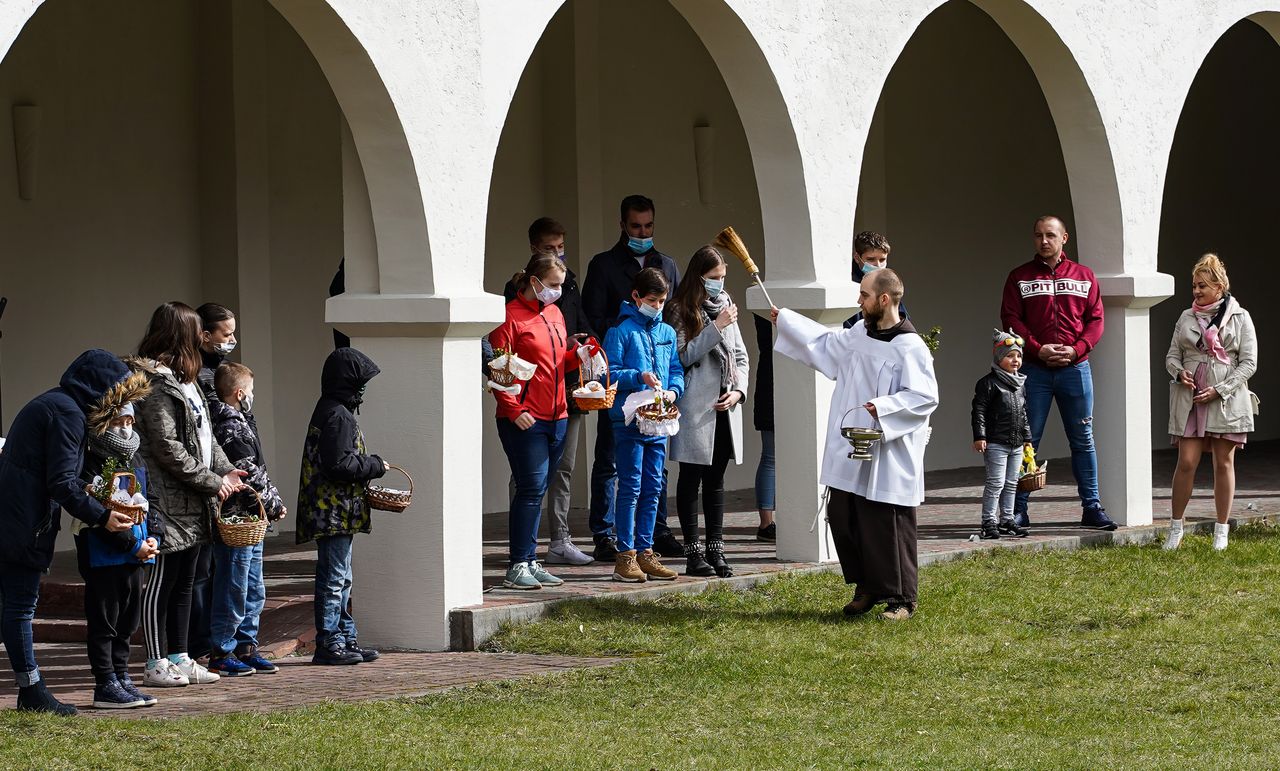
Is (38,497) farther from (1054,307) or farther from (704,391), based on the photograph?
(1054,307)

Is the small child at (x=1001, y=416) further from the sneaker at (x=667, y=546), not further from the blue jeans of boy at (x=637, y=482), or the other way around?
the blue jeans of boy at (x=637, y=482)

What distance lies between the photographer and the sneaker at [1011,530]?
36.5 ft

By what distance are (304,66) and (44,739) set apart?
6.22 meters

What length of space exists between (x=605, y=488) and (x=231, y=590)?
2628mm

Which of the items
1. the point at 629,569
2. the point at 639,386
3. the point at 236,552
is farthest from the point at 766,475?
the point at 236,552

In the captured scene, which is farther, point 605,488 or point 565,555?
point 565,555

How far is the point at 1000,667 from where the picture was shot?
304 inches

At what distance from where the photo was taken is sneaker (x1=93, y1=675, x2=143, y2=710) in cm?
699

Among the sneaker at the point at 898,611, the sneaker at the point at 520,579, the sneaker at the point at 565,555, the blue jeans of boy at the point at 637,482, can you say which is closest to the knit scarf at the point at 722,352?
the blue jeans of boy at the point at 637,482

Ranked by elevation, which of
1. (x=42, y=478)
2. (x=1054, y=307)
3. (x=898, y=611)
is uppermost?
(x=1054, y=307)

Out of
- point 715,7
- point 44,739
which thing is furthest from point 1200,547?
point 44,739

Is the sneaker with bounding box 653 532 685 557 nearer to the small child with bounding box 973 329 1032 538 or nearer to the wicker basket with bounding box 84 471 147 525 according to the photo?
the small child with bounding box 973 329 1032 538

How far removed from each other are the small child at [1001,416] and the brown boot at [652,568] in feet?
7.70

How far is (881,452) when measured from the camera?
28.2ft
